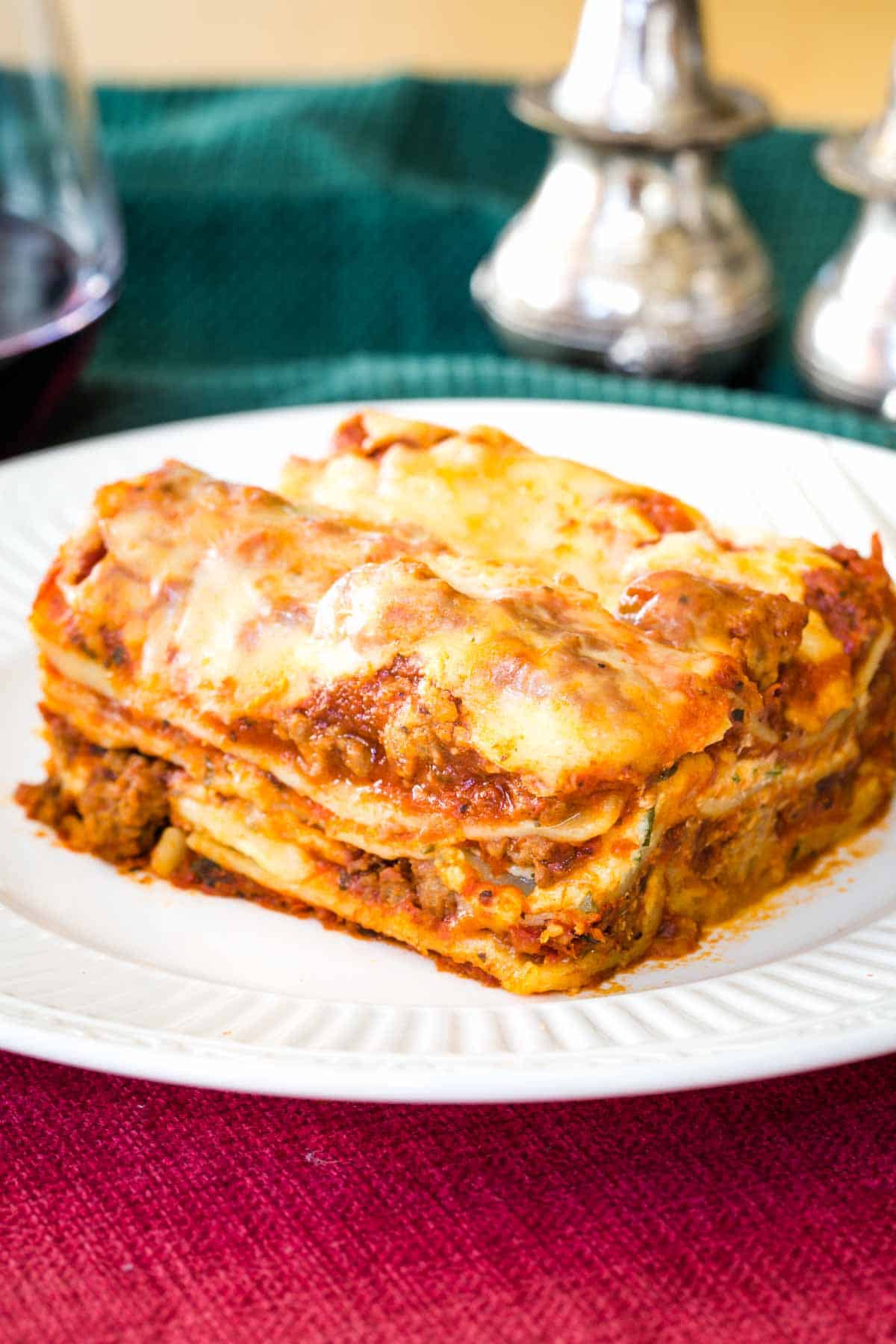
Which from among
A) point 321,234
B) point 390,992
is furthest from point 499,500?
point 321,234

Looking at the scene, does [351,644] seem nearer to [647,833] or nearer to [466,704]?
[466,704]

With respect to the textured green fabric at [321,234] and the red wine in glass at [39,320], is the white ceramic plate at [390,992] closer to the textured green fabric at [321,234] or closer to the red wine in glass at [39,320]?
the red wine in glass at [39,320]

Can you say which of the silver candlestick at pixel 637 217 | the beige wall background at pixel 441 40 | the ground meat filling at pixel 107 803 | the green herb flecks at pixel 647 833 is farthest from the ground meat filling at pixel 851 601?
the beige wall background at pixel 441 40

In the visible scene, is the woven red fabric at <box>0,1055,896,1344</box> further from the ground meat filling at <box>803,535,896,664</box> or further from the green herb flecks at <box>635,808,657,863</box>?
the ground meat filling at <box>803,535,896,664</box>

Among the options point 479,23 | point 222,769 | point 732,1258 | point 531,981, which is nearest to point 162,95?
point 479,23

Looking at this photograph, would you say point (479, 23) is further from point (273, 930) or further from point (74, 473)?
point (273, 930)
